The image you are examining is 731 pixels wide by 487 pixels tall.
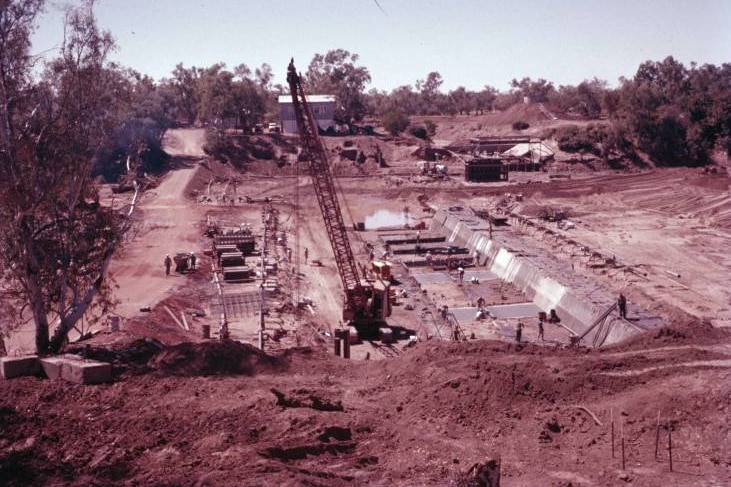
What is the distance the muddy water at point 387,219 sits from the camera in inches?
2028

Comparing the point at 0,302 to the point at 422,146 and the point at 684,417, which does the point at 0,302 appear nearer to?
the point at 684,417

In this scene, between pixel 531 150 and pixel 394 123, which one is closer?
pixel 531 150

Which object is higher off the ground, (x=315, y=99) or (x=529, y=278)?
(x=315, y=99)

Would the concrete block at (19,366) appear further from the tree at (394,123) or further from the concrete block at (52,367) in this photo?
the tree at (394,123)

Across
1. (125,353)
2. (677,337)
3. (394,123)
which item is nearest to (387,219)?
(394,123)

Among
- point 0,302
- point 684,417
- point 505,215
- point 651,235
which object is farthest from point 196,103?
point 684,417

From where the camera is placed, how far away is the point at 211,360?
49.6ft

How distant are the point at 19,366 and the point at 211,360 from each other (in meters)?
3.73

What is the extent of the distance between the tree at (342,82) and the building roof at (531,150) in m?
28.8

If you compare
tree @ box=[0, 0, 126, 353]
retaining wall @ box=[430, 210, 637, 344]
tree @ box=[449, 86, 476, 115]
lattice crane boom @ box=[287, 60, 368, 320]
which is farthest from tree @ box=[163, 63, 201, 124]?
tree @ box=[0, 0, 126, 353]

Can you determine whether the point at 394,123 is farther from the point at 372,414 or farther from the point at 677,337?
the point at 372,414

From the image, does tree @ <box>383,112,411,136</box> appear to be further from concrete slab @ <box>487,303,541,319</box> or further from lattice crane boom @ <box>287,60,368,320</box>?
concrete slab @ <box>487,303,541,319</box>

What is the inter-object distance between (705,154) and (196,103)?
66440 millimetres

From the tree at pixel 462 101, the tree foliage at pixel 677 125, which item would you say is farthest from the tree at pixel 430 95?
the tree foliage at pixel 677 125
